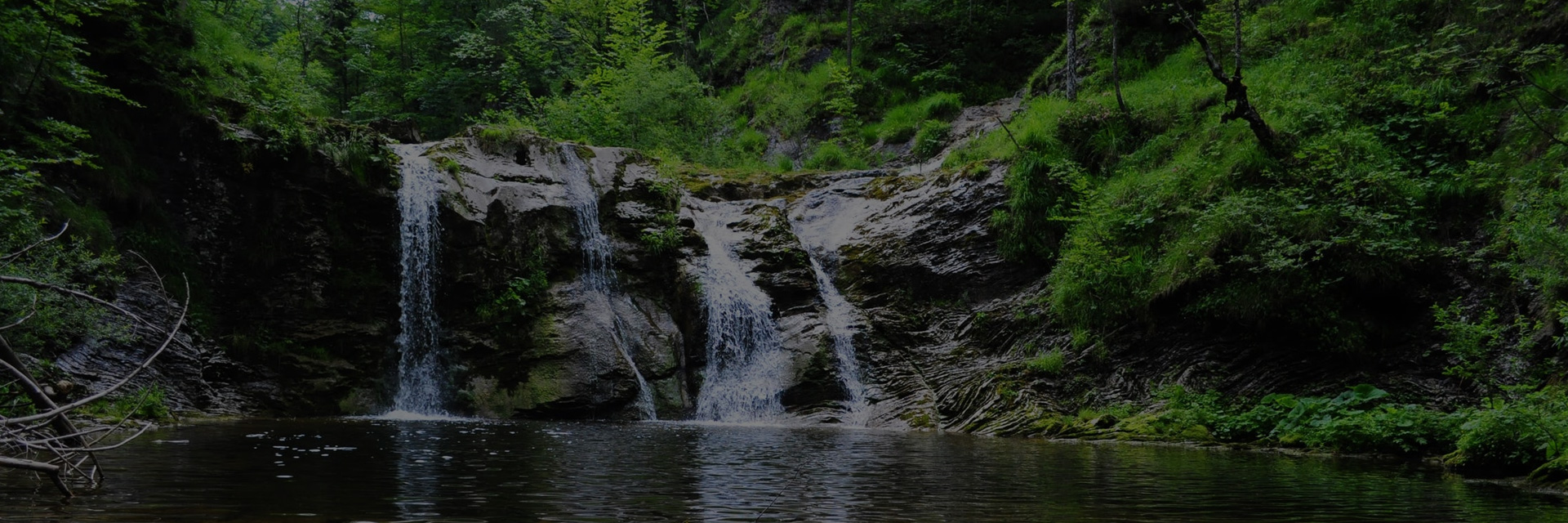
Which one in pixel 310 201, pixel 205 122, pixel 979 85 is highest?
pixel 979 85

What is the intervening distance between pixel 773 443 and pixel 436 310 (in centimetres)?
910

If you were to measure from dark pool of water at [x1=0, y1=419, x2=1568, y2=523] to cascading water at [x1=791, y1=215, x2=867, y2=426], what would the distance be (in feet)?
17.4

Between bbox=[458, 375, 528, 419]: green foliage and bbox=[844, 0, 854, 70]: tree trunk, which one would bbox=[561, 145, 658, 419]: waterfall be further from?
bbox=[844, 0, 854, 70]: tree trunk

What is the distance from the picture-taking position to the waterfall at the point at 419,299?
52.0ft

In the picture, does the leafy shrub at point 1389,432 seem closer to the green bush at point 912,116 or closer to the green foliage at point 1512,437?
the green foliage at point 1512,437

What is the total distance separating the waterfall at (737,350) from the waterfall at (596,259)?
50.0 inches

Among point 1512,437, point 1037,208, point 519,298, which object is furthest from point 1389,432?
point 519,298

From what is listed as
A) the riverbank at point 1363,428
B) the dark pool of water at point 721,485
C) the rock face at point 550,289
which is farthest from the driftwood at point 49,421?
the rock face at point 550,289

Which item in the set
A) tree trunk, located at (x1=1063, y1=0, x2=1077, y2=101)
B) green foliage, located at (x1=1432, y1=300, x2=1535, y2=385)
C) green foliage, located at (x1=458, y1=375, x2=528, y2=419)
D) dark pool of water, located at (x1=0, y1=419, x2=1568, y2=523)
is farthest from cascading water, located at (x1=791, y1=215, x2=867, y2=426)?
green foliage, located at (x1=1432, y1=300, x2=1535, y2=385)

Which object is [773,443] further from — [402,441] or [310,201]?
[310,201]

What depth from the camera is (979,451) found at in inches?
379

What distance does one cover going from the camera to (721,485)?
626 cm

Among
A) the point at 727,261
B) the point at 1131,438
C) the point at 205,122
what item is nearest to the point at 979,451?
the point at 1131,438

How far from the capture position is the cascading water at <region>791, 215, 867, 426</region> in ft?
50.8
